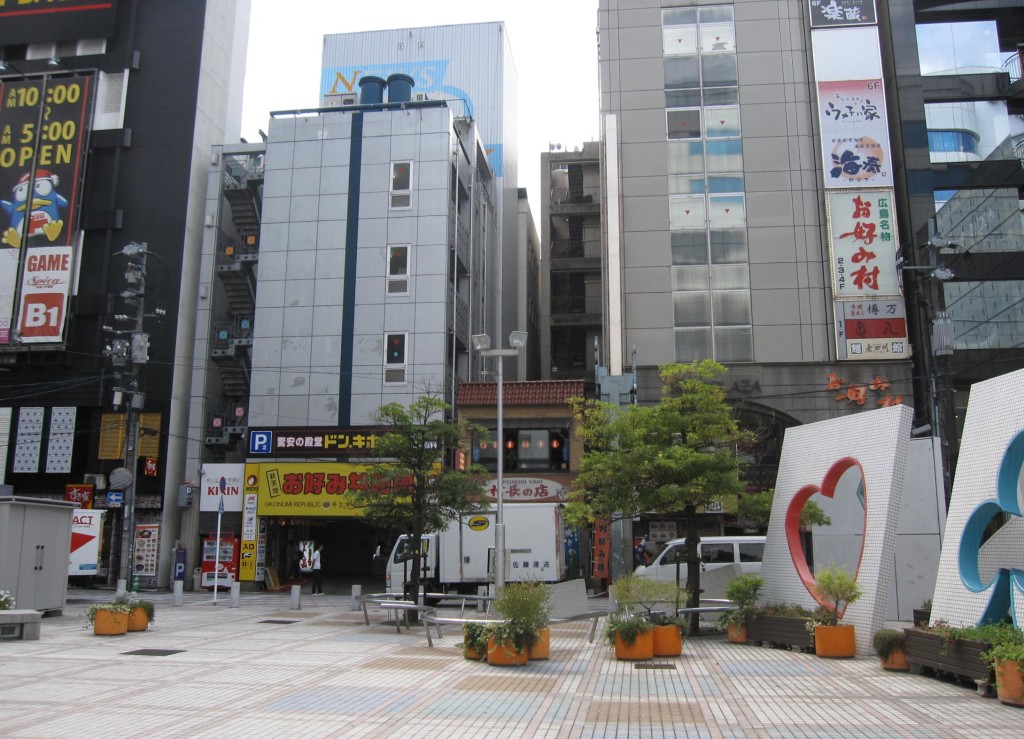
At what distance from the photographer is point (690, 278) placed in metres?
34.3

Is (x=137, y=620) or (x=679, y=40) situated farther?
(x=679, y=40)

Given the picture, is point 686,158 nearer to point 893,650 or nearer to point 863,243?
point 863,243

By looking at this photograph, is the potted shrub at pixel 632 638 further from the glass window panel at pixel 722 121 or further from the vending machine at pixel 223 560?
the glass window panel at pixel 722 121

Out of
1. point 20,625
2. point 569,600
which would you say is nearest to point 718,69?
point 569,600

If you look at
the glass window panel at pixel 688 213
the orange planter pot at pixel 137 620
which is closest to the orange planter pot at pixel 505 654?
the orange planter pot at pixel 137 620

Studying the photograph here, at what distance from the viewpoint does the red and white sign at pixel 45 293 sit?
35.0m

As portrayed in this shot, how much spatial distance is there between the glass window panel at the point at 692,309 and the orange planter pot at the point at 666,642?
21.0 metres

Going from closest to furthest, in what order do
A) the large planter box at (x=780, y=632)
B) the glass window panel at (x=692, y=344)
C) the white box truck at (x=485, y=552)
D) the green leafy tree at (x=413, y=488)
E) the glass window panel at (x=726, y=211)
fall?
the large planter box at (x=780, y=632)
the green leafy tree at (x=413, y=488)
the white box truck at (x=485, y=552)
the glass window panel at (x=692, y=344)
the glass window panel at (x=726, y=211)

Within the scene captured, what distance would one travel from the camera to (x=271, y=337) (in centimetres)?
3494

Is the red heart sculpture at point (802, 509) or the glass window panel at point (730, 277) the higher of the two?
the glass window panel at point (730, 277)

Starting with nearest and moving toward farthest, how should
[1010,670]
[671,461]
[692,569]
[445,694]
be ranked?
[1010,670] → [445,694] → [671,461] → [692,569]

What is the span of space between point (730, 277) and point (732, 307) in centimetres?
125

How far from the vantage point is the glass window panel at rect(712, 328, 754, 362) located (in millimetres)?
33375

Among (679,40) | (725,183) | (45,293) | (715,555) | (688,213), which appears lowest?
(715,555)
